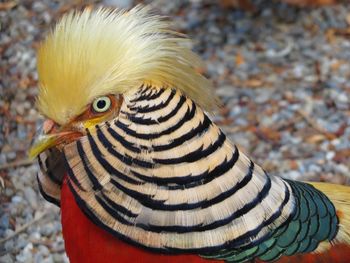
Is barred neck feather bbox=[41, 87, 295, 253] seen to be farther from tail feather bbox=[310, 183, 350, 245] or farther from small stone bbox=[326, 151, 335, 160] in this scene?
small stone bbox=[326, 151, 335, 160]

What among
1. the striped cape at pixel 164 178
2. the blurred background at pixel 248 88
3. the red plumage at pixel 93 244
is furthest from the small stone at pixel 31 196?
the striped cape at pixel 164 178

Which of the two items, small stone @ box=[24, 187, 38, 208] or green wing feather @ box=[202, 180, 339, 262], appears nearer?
green wing feather @ box=[202, 180, 339, 262]

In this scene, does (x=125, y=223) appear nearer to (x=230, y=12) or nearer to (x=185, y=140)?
(x=185, y=140)

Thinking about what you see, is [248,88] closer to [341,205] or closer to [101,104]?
[341,205]

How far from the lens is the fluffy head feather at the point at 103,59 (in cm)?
168

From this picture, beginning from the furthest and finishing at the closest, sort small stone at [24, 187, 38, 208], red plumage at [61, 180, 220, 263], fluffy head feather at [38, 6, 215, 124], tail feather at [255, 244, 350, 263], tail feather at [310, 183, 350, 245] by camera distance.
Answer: small stone at [24, 187, 38, 208]
tail feather at [310, 183, 350, 245]
tail feather at [255, 244, 350, 263]
red plumage at [61, 180, 220, 263]
fluffy head feather at [38, 6, 215, 124]

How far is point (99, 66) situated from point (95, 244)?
1.59 ft

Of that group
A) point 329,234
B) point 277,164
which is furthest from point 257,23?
point 329,234

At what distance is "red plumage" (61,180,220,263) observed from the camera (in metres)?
1.85

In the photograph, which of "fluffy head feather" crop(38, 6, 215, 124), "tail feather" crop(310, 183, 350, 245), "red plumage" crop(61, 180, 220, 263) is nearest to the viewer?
"fluffy head feather" crop(38, 6, 215, 124)

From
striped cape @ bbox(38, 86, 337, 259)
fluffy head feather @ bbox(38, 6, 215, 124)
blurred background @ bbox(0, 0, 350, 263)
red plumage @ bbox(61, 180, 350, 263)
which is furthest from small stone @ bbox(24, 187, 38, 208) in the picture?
fluffy head feather @ bbox(38, 6, 215, 124)

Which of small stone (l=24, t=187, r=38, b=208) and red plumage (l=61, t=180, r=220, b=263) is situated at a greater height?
red plumage (l=61, t=180, r=220, b=263)

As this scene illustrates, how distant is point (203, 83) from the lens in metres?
1.84

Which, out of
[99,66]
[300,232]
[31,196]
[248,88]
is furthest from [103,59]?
[248,88]
